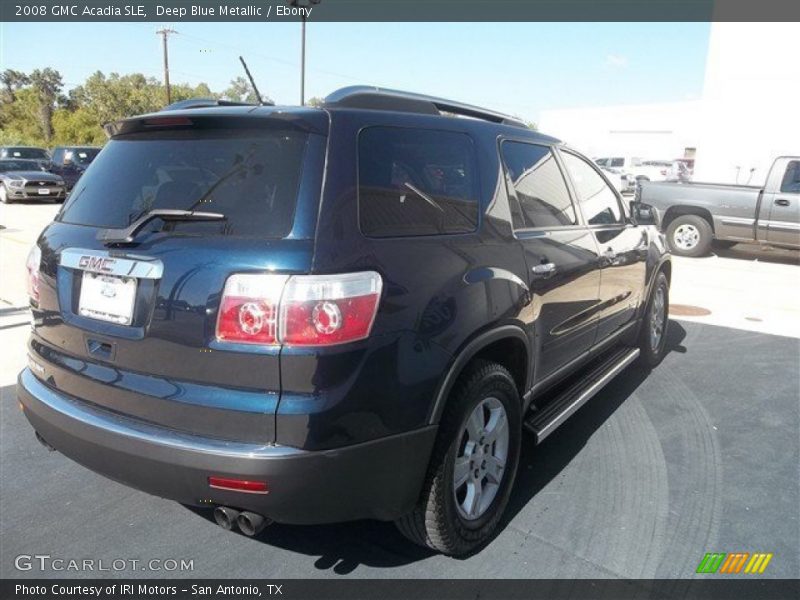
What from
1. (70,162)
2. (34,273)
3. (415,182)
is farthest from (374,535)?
(70,162)

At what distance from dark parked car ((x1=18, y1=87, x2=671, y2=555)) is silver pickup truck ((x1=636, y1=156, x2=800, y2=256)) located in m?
8.72

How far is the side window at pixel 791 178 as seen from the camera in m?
10.5

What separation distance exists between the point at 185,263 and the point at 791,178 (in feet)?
38.2

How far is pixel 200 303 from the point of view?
198 cm

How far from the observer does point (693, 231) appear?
11.5m

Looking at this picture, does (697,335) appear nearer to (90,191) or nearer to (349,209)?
(349,209)

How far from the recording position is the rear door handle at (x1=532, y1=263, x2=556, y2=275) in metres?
2.90

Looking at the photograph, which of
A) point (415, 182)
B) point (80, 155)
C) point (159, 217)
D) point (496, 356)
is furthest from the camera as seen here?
point (80, 155)

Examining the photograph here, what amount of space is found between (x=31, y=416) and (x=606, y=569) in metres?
2.50

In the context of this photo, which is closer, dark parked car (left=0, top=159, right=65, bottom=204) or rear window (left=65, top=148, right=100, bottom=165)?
dark parked car (left=0, top=159, right=65, bottom=204)

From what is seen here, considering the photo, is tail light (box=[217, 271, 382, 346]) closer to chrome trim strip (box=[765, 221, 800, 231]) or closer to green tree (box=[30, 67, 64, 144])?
chrome trim strip (box=[765, 221, 800, 231])

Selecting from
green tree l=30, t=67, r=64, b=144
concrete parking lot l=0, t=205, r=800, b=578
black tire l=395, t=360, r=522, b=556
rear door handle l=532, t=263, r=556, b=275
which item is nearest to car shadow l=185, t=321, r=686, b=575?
concrete parking lot l=0, t=205, r=800, b=578

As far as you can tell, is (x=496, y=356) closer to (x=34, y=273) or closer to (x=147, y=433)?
(x=147, y=433)
